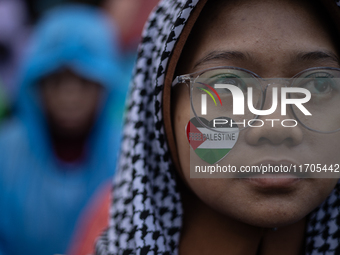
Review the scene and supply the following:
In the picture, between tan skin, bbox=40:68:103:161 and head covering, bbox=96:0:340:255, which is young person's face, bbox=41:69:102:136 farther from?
head covering, bbox=96:0:340:255

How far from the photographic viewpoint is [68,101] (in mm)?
1976

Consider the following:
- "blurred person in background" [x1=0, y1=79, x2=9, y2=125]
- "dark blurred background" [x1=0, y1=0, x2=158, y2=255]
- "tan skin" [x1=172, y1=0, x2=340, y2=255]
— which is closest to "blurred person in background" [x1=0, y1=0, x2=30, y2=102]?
"blurred person in background" [x1=0, y1=79, x2=9, y2=125]

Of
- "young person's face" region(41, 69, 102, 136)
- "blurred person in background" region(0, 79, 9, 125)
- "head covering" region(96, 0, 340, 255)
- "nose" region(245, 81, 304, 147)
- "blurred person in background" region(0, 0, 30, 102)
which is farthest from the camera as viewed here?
"blurred person in background" region(0, 0, 30, 102)

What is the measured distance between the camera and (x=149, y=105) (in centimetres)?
98

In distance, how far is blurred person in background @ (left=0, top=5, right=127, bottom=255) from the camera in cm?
186

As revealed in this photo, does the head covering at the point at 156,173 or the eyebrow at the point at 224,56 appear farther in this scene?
the head covering at the point at 156,173

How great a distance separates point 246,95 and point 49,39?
1.85 metres

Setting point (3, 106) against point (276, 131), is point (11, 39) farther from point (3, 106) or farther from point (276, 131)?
point (276, 131)

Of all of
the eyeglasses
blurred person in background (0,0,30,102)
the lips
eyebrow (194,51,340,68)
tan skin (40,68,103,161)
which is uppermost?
blurred person in background (0,0,30,102)

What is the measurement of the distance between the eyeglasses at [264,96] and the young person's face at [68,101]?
144 cm

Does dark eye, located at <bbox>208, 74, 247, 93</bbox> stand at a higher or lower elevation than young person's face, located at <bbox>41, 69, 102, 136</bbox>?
lower

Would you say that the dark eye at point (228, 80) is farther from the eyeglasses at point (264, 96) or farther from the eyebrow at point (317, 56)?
the eyebrow at point (317, 56)

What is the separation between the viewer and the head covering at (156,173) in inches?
32.5

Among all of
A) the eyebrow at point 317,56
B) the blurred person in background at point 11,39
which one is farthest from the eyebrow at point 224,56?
the blurred person in background at point 11,39
